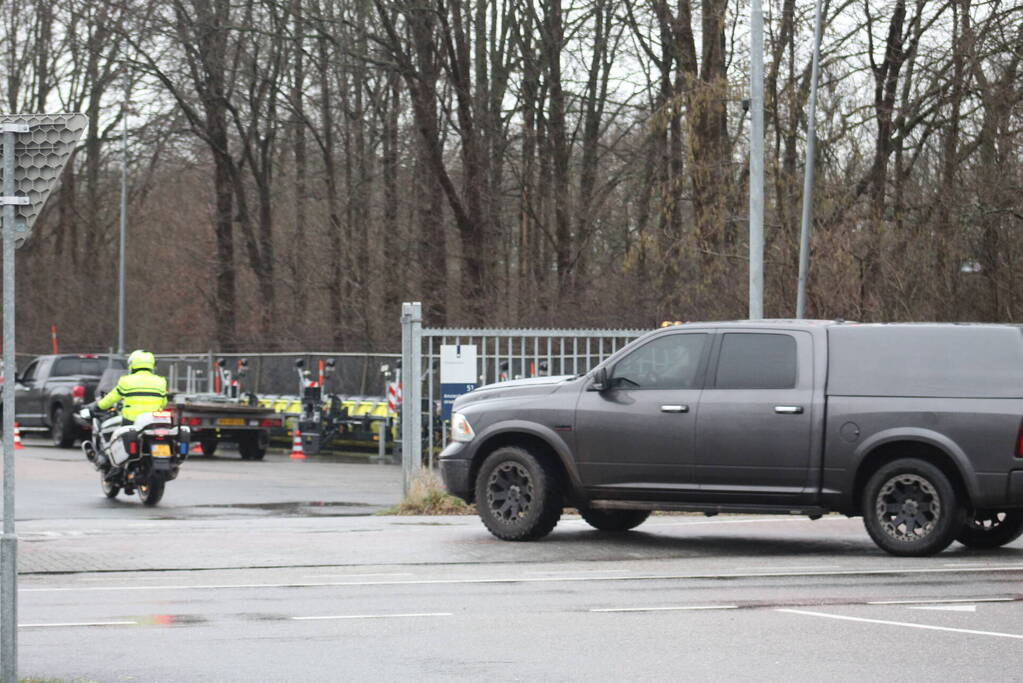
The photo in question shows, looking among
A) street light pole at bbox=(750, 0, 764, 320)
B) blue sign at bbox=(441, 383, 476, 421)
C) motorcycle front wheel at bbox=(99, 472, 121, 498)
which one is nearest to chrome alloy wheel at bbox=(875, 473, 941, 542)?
blue sign at bbox=(441, 383, 476, 421)

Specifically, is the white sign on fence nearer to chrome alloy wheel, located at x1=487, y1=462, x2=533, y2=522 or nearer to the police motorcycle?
the police motorcycle

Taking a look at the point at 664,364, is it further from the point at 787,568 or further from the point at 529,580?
the point at 529,580

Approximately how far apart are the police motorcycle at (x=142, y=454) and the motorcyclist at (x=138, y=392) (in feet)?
0.54

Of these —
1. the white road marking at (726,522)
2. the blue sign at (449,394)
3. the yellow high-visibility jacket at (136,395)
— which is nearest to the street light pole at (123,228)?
the yellow high-visibility jacket at (136,395)

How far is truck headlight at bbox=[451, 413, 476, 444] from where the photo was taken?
15.4 m

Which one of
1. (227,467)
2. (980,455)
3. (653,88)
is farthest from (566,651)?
(653,88)

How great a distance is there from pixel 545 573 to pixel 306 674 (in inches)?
181

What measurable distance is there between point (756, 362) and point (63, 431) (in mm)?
23262

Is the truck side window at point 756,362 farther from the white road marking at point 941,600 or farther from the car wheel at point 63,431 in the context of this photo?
the car wheel at point 63,431

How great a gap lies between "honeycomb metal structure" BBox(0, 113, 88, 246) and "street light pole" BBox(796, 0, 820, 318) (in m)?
19.4

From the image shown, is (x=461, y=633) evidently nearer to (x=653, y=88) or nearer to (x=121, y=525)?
(x=121, y=525)

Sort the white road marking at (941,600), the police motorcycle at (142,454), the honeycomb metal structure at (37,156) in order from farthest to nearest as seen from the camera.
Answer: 1. the police motorcycle at (142,454)
2. the white road marking at (941,600)
3. the honeycomb metal structure at (37,156)

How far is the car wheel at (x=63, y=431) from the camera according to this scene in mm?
34656

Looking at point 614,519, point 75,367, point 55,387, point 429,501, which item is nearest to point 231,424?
point 55,387
